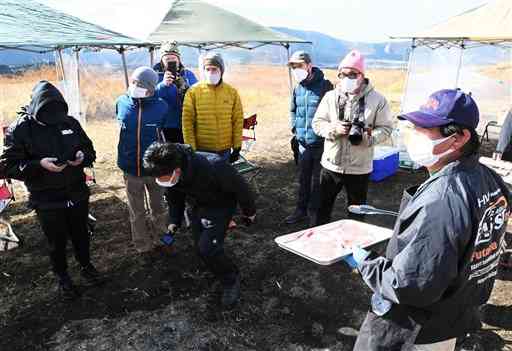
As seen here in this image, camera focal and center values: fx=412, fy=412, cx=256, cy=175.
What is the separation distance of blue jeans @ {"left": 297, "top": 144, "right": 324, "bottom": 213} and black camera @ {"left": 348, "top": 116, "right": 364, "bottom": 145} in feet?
3.15

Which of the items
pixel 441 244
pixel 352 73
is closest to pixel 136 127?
pixel 352 73

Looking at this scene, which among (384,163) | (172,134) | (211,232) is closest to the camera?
(211,232)

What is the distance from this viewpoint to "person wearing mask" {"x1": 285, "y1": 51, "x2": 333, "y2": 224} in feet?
13.7

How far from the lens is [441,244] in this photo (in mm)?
1342

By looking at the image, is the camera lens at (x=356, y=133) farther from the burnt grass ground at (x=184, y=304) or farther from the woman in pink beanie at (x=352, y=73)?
the burnt grass ground at (x=184, y=304)

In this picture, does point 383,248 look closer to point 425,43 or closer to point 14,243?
point 14,243

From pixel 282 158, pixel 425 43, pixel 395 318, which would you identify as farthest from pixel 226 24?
pixel 395 318

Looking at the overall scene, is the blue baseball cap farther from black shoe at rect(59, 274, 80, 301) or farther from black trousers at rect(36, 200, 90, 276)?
black shoe at rect(59, 274, 80, 301)

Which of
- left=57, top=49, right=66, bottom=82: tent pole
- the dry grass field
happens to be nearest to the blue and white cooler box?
the dry grass field

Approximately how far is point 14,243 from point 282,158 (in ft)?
14.7

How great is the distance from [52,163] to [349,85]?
7.57 ft

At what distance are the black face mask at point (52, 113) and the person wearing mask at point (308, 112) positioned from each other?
2.26 metres

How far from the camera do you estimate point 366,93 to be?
10.9 ft

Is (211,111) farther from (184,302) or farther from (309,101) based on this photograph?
(184,302)
